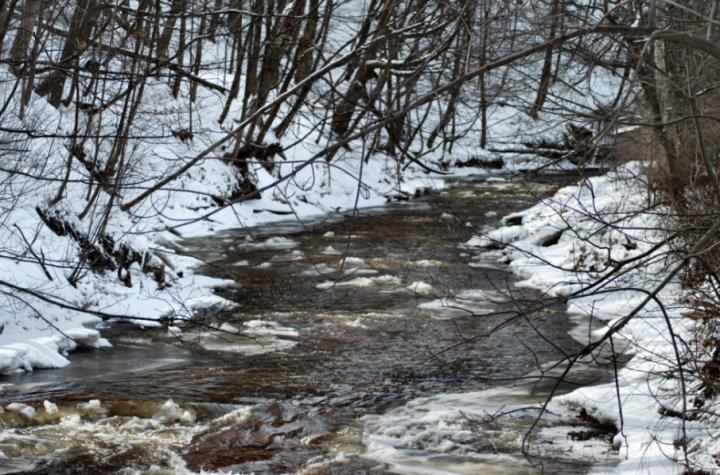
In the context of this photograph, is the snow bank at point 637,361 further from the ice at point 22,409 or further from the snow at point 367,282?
the ice at point 22,409

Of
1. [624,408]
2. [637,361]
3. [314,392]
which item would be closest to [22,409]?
[314,392]

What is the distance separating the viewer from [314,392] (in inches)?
310

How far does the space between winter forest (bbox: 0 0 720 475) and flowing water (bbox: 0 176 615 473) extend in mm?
33

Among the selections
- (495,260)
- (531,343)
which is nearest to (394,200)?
(495,260)

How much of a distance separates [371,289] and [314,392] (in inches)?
174

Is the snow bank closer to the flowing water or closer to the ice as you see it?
the flowing water

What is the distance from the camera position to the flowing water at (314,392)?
628 cm

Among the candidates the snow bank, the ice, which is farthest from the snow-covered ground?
the ice

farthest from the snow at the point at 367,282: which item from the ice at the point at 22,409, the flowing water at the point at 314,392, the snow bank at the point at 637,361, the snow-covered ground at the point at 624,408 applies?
the ice at the point at 22,409

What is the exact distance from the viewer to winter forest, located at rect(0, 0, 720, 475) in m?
4.91

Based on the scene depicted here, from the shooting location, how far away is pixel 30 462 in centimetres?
615

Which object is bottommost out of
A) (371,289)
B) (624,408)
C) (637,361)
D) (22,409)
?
Result: (624,408)

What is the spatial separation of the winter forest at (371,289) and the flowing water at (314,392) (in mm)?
Answer: 33

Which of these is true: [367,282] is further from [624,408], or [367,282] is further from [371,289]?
[624,408]
